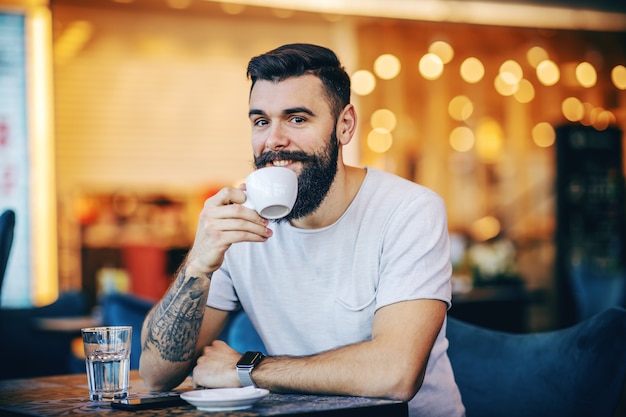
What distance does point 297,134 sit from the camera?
77.5 inches

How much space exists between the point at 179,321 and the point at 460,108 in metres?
9.66

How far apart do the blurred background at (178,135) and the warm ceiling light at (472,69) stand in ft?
2.28

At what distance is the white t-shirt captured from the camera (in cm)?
184

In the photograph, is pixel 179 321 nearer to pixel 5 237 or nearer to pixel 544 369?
→ pixel 5 237

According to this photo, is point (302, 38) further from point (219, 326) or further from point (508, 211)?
point (219, 326)

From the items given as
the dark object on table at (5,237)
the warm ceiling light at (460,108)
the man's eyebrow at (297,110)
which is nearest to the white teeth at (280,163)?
the man's eyebrow at (297,110)

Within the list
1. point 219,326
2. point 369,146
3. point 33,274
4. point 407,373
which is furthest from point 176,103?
point 407,373

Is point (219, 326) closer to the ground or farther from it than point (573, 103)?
closer to the ground

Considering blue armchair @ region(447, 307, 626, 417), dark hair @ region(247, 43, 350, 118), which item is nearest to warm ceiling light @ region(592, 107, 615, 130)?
blue armchair @ region(447, 307, 626, 417)

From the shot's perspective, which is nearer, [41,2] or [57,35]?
[41,2]

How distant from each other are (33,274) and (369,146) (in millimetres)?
5038

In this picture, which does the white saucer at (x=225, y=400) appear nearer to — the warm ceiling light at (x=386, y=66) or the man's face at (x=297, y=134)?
the man's face at (x=297, y=134)

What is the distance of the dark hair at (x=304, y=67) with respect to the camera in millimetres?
1994

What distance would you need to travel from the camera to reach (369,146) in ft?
33.9
